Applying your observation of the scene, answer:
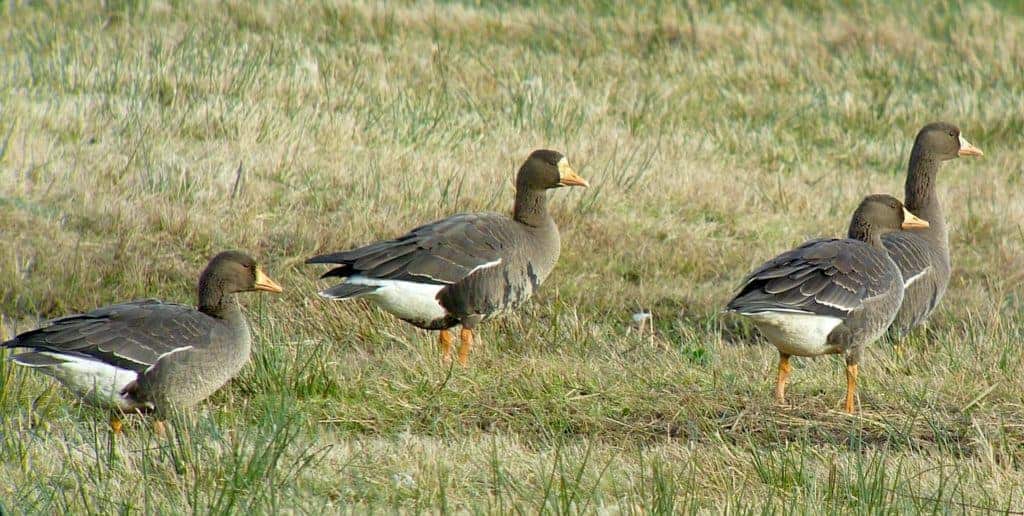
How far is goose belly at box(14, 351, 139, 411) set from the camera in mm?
5648

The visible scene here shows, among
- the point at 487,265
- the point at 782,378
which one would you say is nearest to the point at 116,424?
the point at 487,265

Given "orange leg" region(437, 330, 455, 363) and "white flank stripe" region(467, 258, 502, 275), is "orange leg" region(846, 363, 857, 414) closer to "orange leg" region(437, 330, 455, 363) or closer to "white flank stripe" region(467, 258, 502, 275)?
"white flank stripe" region(467, 258, 502, 275)

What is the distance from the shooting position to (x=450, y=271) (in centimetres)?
725

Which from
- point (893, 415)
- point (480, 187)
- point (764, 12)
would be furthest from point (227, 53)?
point (893, 415)

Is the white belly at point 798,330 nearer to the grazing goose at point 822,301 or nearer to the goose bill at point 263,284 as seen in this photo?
the grazing goose at point 822,301

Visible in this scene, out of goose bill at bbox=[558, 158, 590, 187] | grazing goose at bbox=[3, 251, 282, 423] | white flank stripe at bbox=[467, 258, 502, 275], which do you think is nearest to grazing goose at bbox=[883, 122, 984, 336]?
goose bill at bbox=[558, 158, 590, 187]

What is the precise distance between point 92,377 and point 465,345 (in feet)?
7.39

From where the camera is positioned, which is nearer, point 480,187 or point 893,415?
point 893,415

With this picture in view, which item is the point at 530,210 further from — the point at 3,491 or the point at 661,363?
the point at 3,491

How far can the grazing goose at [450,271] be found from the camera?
7.10 m

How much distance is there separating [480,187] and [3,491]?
587cm

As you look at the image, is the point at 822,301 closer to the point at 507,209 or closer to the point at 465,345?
the point at 465,345

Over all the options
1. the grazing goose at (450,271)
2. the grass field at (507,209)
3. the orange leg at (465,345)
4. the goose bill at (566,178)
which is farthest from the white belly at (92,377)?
the goose bill at (566,178)

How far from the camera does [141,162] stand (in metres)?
9.89
